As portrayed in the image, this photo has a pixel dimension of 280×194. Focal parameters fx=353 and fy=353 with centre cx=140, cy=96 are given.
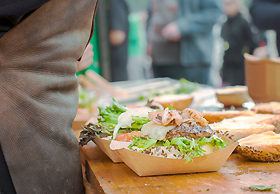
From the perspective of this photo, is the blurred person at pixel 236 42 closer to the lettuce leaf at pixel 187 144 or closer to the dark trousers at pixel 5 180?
the lettuce leaf at pixel 187 144

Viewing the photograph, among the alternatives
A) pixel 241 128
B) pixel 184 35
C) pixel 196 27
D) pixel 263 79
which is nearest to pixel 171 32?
pixel 184 35

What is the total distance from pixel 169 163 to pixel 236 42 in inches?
212

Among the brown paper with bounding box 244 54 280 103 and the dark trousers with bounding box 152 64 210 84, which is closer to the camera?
the brown paper with bounding box 244 54 280 103

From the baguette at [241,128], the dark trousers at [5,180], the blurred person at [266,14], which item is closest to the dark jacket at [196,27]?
the blurred person at [266,14]

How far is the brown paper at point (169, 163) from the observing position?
135 cm

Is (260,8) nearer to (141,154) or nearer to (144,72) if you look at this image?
(141,154)

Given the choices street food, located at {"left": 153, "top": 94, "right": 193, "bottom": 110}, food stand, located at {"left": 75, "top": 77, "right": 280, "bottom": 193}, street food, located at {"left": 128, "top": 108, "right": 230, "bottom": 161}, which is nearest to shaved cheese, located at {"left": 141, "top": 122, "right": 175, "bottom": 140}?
street food, located at {"left": 128, "top": 108, "right": 230, "bottom": 161}

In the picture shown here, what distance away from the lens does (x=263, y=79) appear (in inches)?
98.7

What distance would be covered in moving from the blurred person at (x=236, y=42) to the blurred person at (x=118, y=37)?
1888mm

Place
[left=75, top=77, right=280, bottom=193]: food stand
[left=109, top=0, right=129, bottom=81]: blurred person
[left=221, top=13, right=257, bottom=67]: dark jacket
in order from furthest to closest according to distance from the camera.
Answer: [left=109, top=0, right=129, bottom=81]: blurred person
[left=221, top=13, right=257, bottom=67]: dark jacket
[left=75, top=77, right=280, bottom=193]: food stand

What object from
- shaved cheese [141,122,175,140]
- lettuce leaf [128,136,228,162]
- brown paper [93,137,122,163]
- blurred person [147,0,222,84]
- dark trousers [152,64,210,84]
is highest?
blurred person [147,0,222,84]

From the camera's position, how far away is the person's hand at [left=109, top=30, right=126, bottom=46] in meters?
6.75

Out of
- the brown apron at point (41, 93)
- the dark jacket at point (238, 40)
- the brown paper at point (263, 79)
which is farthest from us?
the dark jacket at point (238, 40)

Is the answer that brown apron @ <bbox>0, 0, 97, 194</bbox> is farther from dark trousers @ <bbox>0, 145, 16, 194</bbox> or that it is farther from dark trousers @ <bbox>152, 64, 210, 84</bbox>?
dark trousers @ <bbox>152, 64, 210, 84</bbox>
